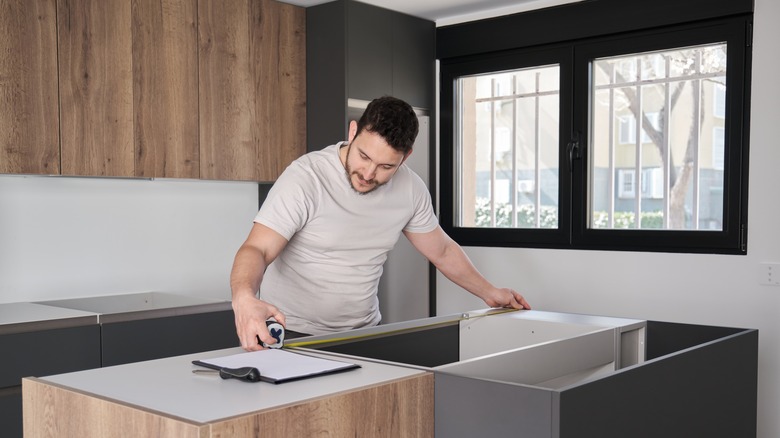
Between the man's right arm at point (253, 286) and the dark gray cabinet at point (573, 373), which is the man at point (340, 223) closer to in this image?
the man's right arm at point (253, 286)

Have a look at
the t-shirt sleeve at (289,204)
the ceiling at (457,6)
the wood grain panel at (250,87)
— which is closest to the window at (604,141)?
the ceiling at (457,6)

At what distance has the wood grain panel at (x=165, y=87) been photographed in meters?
3.44

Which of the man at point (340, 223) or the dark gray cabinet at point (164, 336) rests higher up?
the man at point (340, 223)

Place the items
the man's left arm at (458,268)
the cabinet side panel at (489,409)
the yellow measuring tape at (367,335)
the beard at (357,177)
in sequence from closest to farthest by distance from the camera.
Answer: the cabinet side panel at (489,409)
the yellow measuring tape at (367,335)
the beard at (357,177)
the man's left arm at (458,268)

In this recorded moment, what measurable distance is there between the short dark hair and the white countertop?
688 millimetres

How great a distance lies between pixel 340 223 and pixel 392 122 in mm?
368

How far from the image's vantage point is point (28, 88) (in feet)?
10.1

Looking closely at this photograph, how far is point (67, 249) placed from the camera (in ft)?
11.6

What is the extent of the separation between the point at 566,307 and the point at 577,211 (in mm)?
496

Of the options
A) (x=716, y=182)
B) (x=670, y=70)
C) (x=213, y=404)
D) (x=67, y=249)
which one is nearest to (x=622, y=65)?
(x=670, y=70)

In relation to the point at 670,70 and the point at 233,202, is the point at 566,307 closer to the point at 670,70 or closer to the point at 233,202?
the point at 670,70

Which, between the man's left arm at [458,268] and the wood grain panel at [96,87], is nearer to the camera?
the man's left arm at [458,268]

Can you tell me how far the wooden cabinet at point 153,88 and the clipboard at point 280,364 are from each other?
5.99ft

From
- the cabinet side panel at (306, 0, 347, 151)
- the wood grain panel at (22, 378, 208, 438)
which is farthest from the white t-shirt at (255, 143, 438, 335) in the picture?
the cabinet side panel at (306, 0, 347, 151)
